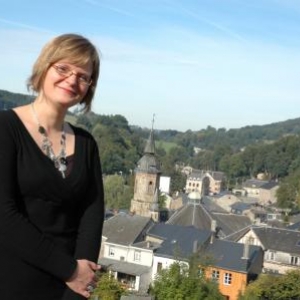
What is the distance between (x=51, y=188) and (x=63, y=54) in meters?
0.67

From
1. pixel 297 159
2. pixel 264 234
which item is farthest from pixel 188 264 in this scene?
pixel 297 159

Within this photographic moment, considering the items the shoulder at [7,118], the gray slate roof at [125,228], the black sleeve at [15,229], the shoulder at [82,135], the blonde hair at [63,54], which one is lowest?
the gray slate roof at [125,228]

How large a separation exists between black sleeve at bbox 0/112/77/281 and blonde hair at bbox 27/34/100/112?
0.33 metres

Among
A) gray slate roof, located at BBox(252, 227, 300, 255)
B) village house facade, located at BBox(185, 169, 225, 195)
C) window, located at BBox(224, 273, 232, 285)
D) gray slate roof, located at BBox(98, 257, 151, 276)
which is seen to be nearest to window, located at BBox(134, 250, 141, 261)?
gray slate roof, located at BBox(98, 257, 151, 276)

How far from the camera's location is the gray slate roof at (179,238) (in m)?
42.7

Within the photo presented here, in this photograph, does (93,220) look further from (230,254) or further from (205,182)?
(205,182)

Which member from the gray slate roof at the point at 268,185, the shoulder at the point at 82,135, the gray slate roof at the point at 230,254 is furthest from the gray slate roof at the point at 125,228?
the gray slate roof at the point at 268,185

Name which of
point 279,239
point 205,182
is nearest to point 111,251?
point 279,239

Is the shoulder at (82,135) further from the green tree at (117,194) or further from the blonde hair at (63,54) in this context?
the green tree at (117,194)

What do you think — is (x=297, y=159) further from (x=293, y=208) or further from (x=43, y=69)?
(x=43, y=69)

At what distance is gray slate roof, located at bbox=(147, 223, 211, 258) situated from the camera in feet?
140

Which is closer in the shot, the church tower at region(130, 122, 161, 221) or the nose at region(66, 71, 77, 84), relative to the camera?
the nose at region(66, 71, 77, 84)

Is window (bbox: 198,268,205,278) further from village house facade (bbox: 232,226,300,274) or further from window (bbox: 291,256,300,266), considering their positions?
window (bbox: 291,256,300,266)

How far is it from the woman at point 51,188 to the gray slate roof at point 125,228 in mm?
43199
